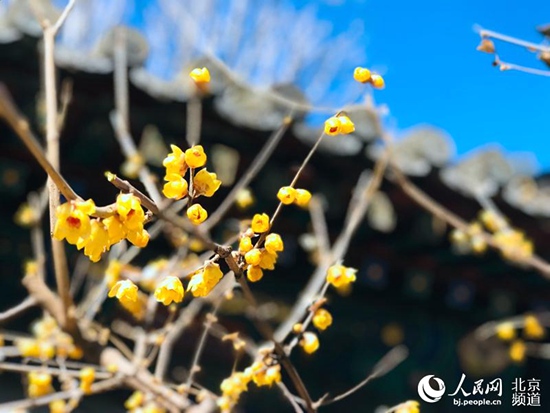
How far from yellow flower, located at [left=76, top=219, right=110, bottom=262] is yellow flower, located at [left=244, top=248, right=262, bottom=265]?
21 centimetres

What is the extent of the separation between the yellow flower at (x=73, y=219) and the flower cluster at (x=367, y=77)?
0.49 meters

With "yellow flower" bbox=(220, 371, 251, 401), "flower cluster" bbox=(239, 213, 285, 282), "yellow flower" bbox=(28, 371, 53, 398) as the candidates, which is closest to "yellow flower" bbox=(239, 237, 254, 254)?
"flower cluster" bbox=(239, 213, 285, 282)

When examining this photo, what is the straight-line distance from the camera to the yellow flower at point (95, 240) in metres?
0.70

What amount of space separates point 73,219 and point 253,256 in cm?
26

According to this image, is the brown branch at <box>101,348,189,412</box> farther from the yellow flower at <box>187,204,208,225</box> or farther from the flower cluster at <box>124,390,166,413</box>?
the yellow flower at <box>187,204,208,225</box>

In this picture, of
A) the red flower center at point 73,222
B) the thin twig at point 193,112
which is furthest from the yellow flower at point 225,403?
the thin twig at point 193,112

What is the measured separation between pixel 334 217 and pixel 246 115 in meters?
Answer: 0.79

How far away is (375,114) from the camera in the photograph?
6.15 feet

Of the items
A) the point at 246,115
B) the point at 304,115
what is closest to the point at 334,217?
the point at 304,115

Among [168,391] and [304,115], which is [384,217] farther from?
[168,391]

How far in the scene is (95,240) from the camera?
2.31 ft

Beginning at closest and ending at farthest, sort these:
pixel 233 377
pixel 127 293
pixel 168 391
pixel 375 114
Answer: pixel 127 293 < pixel 233 377 < pixel 168 391 < pixel 375 114

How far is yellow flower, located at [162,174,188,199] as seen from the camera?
0.77 metres

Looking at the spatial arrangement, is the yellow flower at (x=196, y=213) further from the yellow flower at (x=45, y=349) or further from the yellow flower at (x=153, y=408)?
the yellow flower at (x=45, y=349)
